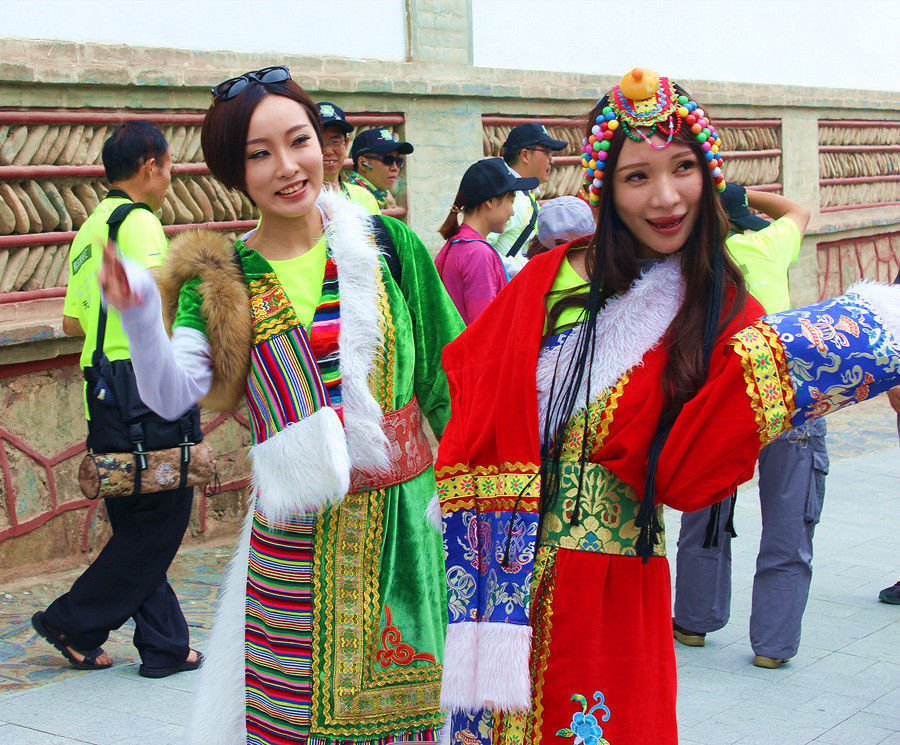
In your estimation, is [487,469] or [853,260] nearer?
[487,469]

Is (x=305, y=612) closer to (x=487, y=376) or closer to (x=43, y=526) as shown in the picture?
(x=487, y=376)

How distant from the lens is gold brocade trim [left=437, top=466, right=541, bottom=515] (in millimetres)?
2205

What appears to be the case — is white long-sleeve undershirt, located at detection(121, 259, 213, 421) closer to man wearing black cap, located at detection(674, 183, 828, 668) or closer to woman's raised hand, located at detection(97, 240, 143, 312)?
woman's raised hand, located at detection(97, 240, 143, 312)

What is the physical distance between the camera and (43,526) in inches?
232

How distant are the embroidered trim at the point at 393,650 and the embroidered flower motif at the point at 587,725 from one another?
62 centimetres

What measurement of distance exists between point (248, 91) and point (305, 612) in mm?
1261

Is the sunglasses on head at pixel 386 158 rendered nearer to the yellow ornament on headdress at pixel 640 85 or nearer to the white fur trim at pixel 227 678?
the white fur trim at pixel 227 678

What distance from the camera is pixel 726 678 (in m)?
4.54

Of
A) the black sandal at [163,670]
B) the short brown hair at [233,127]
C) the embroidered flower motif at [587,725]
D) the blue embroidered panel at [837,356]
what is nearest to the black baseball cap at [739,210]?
the short brown hair at [233,127]

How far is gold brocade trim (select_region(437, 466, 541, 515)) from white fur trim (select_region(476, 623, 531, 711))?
0.23 m

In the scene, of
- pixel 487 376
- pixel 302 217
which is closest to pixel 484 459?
pixel 487 376

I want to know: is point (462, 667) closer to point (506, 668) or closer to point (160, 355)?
point (506, 668)

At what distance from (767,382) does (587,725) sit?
728 millimetres

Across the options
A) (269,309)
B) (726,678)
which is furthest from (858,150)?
(269,309)
